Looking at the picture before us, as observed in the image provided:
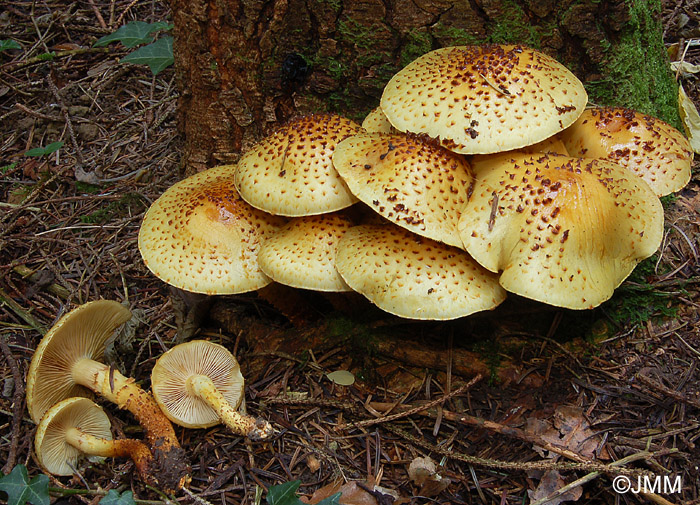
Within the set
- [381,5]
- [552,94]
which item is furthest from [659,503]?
[381,5]

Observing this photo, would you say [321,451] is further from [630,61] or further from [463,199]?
[630,61]

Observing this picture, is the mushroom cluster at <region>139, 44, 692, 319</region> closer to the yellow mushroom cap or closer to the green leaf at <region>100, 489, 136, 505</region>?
the yellow mushroom cap

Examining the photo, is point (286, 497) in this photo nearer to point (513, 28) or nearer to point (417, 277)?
point (417, 277)

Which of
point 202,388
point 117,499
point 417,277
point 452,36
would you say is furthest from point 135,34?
point 117,499

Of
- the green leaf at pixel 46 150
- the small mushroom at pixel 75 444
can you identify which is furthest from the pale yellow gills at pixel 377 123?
the green leaf at pixel 46 150

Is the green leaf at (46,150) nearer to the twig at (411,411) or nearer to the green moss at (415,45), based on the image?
the green moss at (415,45)
